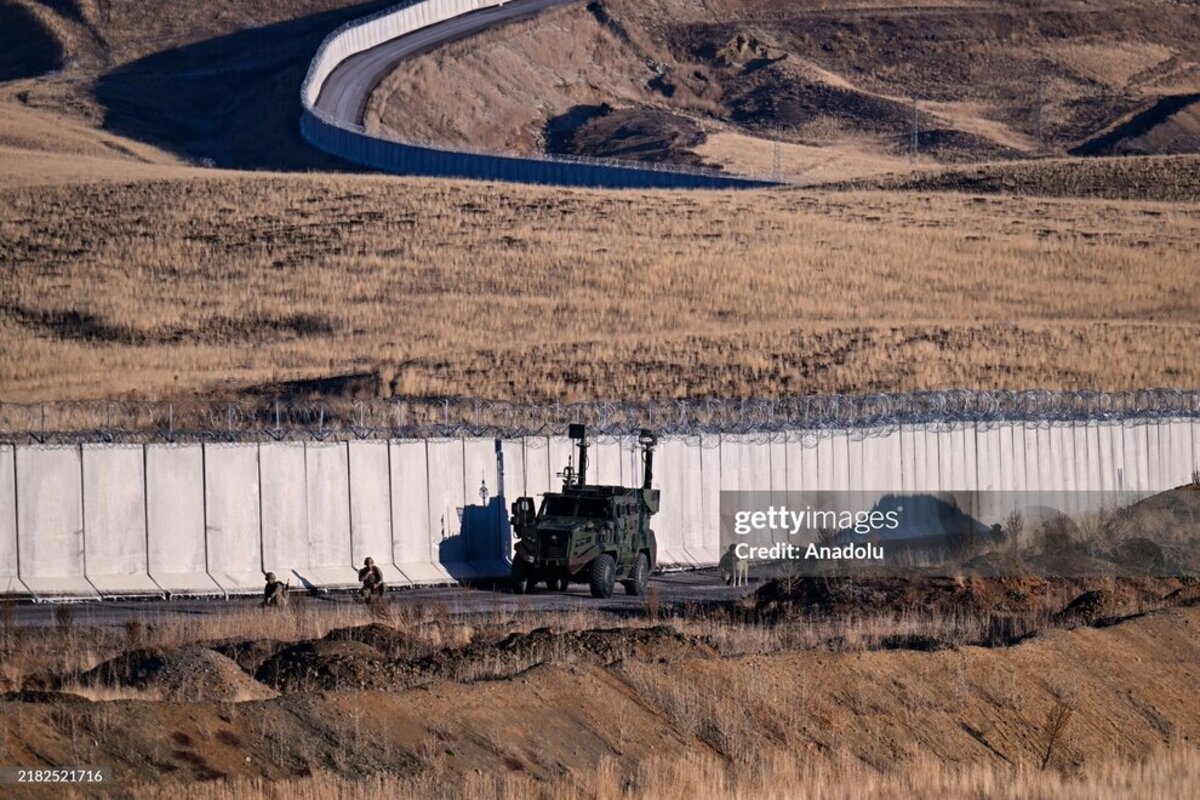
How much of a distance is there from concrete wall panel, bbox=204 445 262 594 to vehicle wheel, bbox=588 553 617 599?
15.4ft

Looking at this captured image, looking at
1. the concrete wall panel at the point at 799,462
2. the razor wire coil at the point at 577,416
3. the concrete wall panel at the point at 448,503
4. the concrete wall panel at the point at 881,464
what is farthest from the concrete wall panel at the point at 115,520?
the concrete wall panel at the point at 881,464

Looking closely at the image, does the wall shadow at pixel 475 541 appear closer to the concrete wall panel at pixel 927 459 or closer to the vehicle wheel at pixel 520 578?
the vehicle wheel at pixel 520 578

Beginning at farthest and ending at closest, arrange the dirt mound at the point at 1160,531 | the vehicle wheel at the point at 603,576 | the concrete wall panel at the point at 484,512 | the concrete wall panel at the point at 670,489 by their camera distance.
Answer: the concrete wall panel at the point at 670,489 < the dirt mound at the point at 1160,531 < the concrete wall panel at the point at 484,512 < the vehicle wheel at the point at 603,576

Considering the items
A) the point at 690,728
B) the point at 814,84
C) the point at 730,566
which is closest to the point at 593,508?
the point at 730,566

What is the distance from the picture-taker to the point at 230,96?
438 ft

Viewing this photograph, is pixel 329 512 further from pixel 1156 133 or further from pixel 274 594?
pixel 1156 133

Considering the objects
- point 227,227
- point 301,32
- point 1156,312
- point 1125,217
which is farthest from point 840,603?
point 301,32

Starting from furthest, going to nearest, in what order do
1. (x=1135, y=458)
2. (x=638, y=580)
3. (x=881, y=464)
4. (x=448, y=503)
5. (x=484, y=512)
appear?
(x=1135, y=458), (x=881, y=464), (x=484, y=512), (x=448, y=503), (x=638, y=580)

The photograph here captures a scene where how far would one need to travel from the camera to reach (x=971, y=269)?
69500 mm

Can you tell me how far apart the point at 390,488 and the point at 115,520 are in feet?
14.7

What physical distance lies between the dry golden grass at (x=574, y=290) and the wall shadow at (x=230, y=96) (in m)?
30.0

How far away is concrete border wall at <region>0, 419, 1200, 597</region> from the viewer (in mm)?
29719

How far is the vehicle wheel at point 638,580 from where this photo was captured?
31.4 meters

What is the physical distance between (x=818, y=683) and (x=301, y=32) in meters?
127
